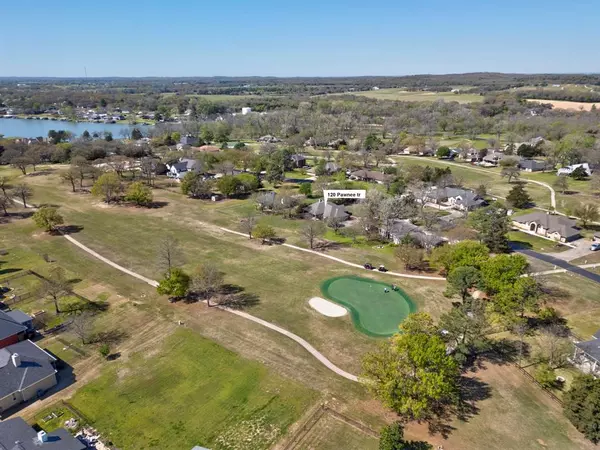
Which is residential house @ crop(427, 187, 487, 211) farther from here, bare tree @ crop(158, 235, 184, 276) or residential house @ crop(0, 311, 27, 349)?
residential house @ crop(0, 311, 27, 349)

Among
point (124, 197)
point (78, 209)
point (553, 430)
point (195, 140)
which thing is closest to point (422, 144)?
point (195, 140)

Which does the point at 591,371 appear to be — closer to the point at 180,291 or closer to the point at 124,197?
the point at 180,291

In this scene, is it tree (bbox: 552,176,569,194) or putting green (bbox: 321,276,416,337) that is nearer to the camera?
putting green (bbox: 321,276,416,337)

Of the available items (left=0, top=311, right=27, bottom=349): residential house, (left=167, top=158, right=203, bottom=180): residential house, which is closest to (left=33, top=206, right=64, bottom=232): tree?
(left=0, top=311, right=27, bottom=349): residential house

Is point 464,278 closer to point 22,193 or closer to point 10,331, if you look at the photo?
point 10,331

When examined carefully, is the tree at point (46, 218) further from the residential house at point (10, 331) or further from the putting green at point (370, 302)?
the putting green at point (370, 302)

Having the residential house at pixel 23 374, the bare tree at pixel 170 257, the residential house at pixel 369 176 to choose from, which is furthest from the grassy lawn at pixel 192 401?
the residential house at pixel 369 176
